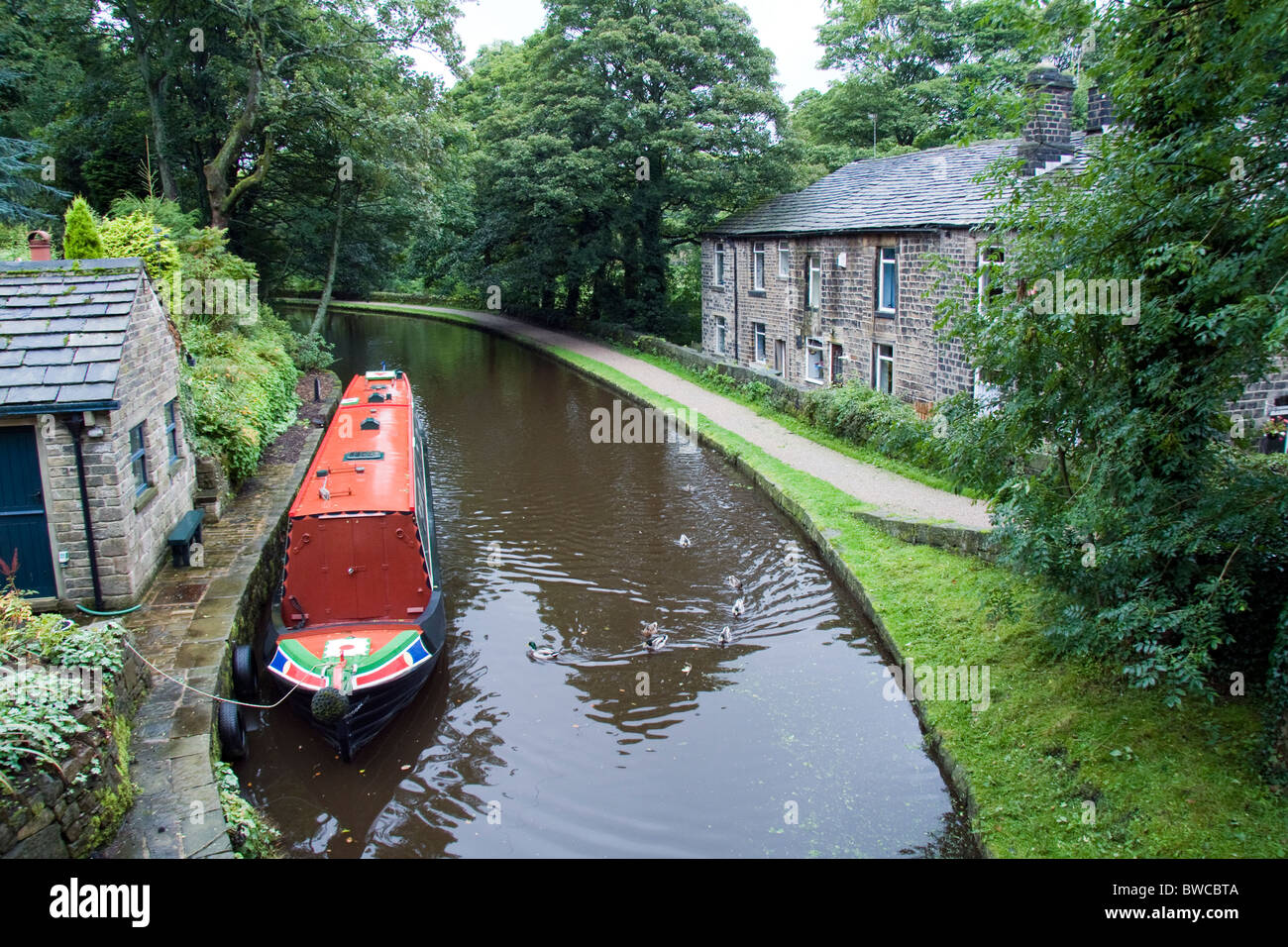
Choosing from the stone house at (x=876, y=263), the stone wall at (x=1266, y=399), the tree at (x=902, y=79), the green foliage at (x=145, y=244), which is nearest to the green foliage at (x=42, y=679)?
the green foliage at (x=145, y=244)

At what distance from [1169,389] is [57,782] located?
816 cm

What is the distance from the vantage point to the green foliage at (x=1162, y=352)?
649cm

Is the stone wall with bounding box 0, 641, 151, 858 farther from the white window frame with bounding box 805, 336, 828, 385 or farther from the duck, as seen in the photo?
the white window frame with bounding box 805, 336, 828, 385

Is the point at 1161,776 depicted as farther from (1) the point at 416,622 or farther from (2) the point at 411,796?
(1) the point at 416,622

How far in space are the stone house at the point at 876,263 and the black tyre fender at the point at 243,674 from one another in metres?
10.4

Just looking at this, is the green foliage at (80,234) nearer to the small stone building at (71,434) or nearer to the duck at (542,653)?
the small stone building at (71,434)

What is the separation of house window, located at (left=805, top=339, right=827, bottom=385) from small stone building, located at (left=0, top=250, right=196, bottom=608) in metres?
16.9

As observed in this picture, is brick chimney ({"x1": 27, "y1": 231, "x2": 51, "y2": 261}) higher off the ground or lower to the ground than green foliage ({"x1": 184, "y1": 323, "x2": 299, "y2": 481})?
higher

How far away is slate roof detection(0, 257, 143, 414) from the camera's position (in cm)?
862

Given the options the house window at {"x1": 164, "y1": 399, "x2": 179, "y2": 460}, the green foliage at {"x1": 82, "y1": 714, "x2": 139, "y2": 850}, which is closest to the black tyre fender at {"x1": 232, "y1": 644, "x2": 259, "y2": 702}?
the green foliage at {"x1": 82, "y1": 714, "x2": 139, "y2": 850}

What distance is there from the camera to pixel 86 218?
42.3 feet

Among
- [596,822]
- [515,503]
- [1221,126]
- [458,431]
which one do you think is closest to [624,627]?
[596,822]

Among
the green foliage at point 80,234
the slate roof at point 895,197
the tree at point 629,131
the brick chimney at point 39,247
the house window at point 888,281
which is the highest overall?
the tree at point 629,131

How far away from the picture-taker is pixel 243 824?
6746mm
